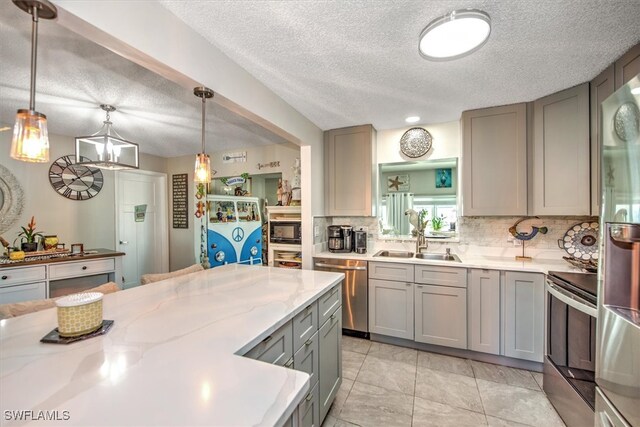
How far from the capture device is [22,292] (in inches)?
100

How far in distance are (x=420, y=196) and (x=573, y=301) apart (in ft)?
7.14

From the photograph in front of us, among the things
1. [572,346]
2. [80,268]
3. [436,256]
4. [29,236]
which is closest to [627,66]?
[572,346]

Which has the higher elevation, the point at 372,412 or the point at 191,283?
the point at 191,283

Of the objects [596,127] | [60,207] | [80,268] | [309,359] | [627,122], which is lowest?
[309,359]

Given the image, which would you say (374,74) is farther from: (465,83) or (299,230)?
(299,230)

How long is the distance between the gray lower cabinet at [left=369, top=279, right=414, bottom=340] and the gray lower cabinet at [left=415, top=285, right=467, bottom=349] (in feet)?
0.25

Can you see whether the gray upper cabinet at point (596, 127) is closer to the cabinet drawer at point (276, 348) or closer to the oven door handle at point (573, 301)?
the oven door handle at point (573, 301)

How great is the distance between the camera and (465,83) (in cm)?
209

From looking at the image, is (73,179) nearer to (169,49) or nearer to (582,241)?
(169,49)

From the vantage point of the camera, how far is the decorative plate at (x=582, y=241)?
93.9 inches

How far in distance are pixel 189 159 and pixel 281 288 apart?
3654 mm

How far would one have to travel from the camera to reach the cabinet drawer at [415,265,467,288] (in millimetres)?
2424

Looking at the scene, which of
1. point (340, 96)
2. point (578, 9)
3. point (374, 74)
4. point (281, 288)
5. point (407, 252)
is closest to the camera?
point (578, 9)

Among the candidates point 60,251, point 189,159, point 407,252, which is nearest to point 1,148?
point 60,251
